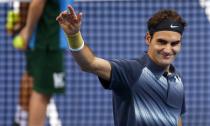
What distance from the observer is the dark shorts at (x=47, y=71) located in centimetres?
689

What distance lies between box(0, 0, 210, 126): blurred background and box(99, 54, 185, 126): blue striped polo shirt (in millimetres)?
3926

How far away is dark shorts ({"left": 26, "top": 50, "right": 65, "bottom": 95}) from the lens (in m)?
→ 6.89

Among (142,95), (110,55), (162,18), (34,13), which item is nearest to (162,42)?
(162,18)

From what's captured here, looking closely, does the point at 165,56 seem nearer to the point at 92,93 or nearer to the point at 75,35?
the point at 75,35

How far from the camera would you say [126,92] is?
4.48 metres

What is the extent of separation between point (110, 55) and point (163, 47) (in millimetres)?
4310

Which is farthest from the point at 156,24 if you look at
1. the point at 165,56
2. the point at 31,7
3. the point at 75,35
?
the point at 31,7

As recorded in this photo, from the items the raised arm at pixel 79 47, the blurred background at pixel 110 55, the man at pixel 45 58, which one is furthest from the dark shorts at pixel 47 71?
the raised arm at pixel 79 47

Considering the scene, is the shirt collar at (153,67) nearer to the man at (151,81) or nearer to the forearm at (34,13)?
the man at (151,81)

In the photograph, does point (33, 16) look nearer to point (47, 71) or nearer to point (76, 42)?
point (47, 71)

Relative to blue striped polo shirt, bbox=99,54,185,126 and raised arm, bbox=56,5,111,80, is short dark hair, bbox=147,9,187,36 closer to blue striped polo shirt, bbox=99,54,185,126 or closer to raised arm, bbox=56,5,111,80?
blue striped polo shirt, bbox=99,54,185,126

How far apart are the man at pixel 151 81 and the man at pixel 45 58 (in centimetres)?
227

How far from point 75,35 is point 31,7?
269 cm

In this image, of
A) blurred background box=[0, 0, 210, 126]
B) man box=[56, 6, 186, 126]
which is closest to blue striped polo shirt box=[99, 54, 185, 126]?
man box=[56, 6, 186, 126]
